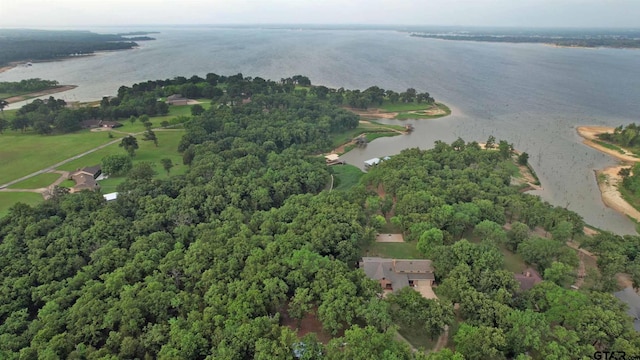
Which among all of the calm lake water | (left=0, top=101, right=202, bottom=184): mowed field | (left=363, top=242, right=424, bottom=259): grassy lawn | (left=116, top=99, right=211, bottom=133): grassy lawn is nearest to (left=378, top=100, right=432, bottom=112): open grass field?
the calm lake water

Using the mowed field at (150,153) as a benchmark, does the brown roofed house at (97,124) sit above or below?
above

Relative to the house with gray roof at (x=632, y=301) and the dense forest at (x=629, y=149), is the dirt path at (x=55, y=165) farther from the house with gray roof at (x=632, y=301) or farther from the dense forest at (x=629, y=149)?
the dense forest at (x=629, y=149)

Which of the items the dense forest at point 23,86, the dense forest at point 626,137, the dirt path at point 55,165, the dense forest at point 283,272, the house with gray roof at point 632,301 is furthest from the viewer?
the dense forest at point 23,86

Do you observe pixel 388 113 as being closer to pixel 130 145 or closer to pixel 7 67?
pixel 130 145

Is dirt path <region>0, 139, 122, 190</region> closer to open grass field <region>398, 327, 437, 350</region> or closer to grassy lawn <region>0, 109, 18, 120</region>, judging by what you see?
grassy lawn <region>0, 109, 18, 120</region>

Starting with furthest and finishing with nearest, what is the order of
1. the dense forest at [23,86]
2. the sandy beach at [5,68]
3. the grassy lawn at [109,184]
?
1. the sandy beach at [5,68]
2. the dense forest at [23,86]
3. the grassy lawn at [109,184]

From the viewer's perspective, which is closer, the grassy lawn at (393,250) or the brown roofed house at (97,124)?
the grassy lawn at (393,250)

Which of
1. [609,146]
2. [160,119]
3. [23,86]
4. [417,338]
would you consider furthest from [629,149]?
[23,86]

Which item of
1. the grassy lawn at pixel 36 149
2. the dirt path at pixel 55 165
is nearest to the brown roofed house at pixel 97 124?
the grassy lawn at pixel 36 149
